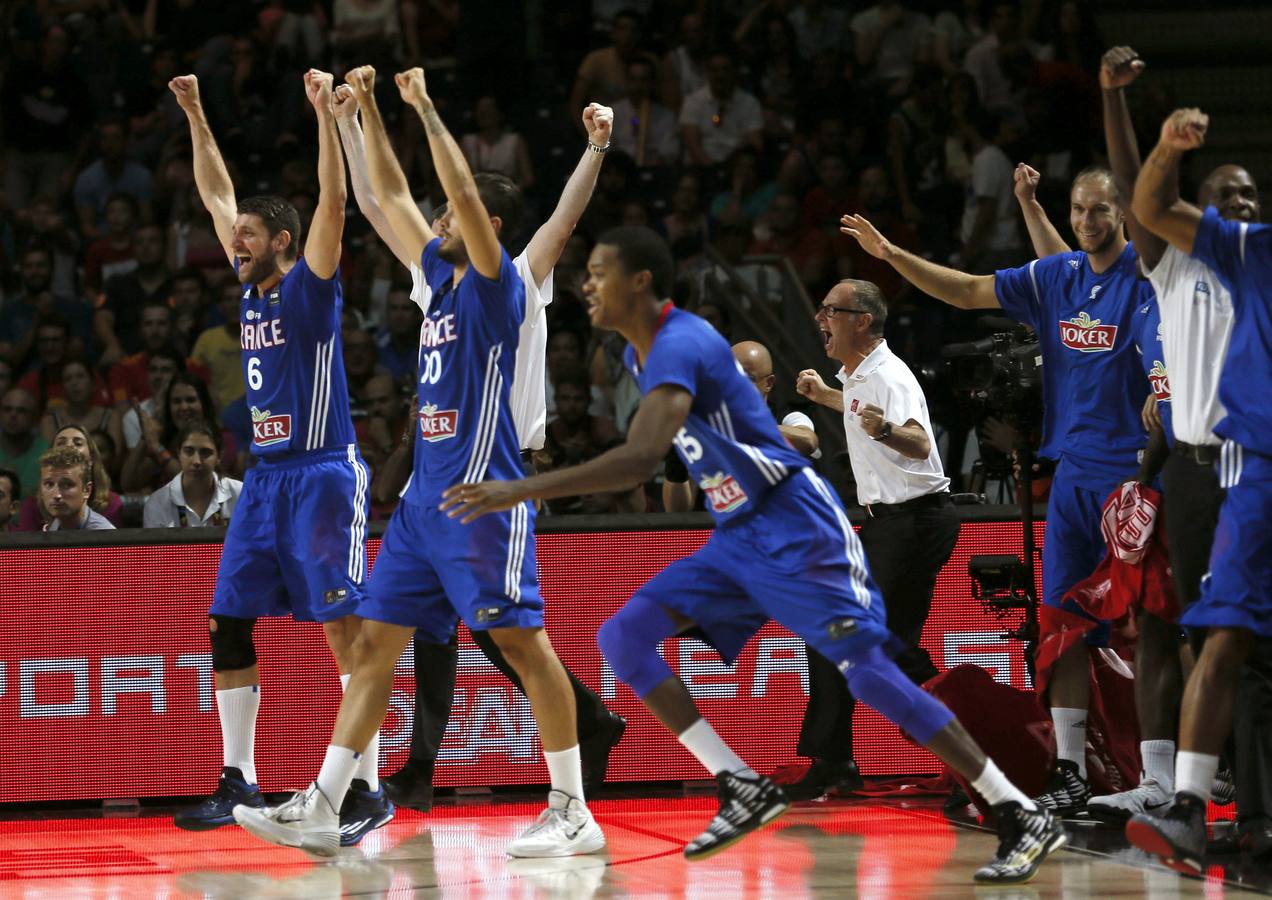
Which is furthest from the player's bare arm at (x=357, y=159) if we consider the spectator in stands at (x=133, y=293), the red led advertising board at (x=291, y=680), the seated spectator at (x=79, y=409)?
the spectator in stands at (x=133, y=293)

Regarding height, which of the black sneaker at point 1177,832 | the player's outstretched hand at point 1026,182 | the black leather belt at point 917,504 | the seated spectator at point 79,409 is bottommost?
the black sneaker at point 1177,832

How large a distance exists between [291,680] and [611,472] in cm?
304

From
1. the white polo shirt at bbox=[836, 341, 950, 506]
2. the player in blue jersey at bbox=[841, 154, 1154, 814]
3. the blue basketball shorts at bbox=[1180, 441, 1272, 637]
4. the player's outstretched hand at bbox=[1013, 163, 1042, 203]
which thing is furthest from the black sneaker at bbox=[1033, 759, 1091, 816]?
the player's outstretched hand at bbox=[1013, 163, 1042, 203]

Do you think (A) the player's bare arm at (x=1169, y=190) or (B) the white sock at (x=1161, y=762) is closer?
(A) the player's bare arm at (x=1169, y=190)

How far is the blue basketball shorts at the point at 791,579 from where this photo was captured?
17.4ft

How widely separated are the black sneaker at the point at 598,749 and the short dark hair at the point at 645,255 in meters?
2.31

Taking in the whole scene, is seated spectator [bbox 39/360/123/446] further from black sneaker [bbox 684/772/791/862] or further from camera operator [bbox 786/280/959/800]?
black sneaker [bbox 684/772/791/862]

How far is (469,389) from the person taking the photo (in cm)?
607

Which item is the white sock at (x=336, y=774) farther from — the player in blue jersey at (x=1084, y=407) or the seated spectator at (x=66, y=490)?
the player in blue jersey at (x=1084, y=407)

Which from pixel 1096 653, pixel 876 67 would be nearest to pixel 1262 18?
pixel 876 67

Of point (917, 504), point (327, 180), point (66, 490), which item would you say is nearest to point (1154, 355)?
point (917, 504)

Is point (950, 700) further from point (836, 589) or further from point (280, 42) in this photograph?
point (280, 42)

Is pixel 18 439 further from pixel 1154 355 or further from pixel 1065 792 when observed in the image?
pixel 1154 355

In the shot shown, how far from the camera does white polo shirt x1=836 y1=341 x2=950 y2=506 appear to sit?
7137 mm
